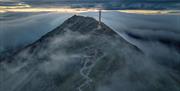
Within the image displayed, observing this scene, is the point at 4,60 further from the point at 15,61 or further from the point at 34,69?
the point at 34,69

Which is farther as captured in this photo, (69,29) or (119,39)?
(69,29)

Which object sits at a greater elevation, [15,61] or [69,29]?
[69,29]

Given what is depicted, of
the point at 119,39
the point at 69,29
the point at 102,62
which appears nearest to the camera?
the point at 102,62

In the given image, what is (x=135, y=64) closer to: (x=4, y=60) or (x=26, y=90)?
(x=26, y=90)

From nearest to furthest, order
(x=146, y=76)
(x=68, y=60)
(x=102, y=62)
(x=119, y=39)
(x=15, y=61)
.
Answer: (x=146, y=76) < (x=102, y=62) < (x=68, y=60) < (x=119, y=39) < (x=15, y=61)

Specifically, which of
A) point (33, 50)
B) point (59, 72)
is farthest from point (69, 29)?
point (59, 72)

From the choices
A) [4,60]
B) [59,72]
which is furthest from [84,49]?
[4,60]
